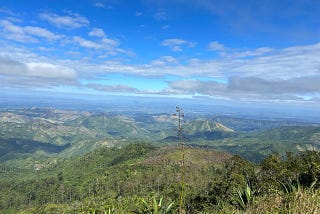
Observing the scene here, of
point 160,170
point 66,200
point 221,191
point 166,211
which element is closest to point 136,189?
point 160,170

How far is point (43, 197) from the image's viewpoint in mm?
198125

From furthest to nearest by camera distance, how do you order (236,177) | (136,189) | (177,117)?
(136,189)
(236,177)
(177,117)

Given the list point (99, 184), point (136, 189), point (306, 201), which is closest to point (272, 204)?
point (306, 201)

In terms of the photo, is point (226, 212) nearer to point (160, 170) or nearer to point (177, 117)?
point (177, 117)

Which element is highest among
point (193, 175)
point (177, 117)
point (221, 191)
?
point (177, 117)

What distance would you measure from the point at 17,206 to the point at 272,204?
8252 inches

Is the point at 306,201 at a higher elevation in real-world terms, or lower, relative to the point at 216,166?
higher

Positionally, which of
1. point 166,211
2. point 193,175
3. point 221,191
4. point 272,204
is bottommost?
point 193,175

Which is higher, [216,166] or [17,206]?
[216,166]

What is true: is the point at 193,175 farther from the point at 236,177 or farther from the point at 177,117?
the point at 177,117

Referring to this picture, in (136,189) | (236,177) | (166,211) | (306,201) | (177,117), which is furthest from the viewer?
(136,189)

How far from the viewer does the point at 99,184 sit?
19938 cm

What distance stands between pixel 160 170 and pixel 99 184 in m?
41.5

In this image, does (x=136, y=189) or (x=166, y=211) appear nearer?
(x=166, y=211)
